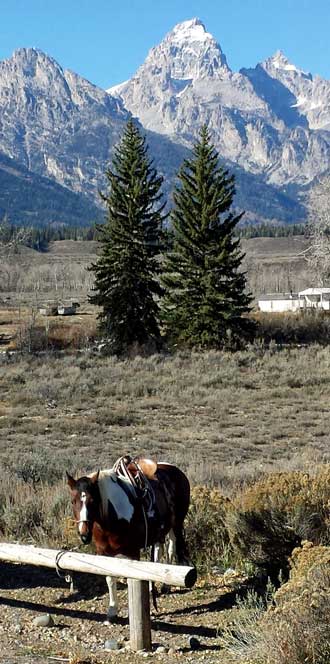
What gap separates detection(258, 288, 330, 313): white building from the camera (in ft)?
288

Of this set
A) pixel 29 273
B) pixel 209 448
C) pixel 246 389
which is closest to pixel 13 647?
pixel 209 448

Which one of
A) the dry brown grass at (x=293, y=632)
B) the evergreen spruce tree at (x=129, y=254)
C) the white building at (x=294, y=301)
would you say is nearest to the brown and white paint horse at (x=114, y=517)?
the dry brown grass at (x=293, y=632)

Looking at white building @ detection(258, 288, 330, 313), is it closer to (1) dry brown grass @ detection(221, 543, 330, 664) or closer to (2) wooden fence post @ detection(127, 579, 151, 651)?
(2) wooden fence post @ detection(127, 579, 151, 651)

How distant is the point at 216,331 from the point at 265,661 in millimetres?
37976

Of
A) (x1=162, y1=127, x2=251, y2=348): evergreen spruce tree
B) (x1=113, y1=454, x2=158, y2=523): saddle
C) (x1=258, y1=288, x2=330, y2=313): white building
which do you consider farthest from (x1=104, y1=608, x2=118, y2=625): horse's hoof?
(x1=258, y1=288, x2=330, y2=313): white building

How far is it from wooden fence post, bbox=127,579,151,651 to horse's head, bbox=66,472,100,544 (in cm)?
62

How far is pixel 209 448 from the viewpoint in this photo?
20688 millimetres

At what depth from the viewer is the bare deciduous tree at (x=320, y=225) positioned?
46.9 meters

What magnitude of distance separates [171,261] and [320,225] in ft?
32.2

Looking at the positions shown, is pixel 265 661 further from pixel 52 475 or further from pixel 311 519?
pixel 52 475

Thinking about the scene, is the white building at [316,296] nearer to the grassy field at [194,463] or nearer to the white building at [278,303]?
the white building at [278,303]

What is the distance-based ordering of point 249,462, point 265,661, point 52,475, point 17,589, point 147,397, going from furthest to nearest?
point 147,397 < point 249,462 < point 52,475 < point 17,589 < point 265,661

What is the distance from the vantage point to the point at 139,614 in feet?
21.4

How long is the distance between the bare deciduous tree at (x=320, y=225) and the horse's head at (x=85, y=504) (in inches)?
1629
